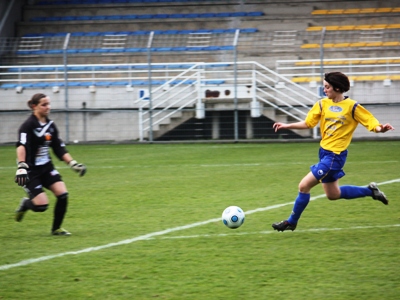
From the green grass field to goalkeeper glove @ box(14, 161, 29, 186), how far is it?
59cm

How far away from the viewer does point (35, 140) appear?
748 cm

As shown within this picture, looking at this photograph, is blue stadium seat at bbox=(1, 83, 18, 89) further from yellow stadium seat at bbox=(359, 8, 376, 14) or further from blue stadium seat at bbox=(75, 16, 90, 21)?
yellow stadium seat at bbox=(359, 8, 376, 14)

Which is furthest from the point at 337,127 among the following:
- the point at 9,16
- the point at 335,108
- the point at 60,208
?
the point at 9,16

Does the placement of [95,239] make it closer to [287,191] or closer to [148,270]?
[148,270]

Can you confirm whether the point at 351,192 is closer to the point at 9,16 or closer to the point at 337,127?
the point at 337,127

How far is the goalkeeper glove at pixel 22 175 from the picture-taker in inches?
281

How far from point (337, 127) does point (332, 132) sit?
0.23 feet

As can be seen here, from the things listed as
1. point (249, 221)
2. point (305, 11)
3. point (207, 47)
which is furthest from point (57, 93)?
point (249, 221)

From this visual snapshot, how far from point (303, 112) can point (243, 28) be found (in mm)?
6907

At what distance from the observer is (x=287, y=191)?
10.6 meters

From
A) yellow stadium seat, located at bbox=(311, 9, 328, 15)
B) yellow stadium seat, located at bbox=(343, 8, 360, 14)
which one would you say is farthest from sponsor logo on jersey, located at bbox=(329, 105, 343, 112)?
yellow stadium seat, located at bbox=(311, 9, 328, 15)

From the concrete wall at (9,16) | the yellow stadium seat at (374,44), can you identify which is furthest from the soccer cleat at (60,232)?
the concrete wall at (9,16)

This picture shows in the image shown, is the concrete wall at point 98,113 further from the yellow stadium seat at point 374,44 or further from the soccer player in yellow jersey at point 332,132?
the soccer player in yellow jersey at point 332,132

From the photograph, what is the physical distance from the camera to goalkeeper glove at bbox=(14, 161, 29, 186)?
7.12 m
